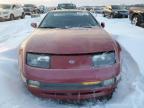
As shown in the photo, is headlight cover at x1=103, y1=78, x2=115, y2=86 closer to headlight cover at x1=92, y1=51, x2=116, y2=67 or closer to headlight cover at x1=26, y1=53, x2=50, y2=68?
headlight cover at x1=92, y1=51, x2=116, y2=67

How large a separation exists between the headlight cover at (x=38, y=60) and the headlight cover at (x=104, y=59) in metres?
0.67

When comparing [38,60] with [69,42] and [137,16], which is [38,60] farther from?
[137,16]

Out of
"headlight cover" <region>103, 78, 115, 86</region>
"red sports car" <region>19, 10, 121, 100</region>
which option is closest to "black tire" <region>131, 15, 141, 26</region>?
"red sports car" <region>19, 10, 121, 100</region>

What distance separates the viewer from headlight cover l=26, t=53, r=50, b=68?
440 cm

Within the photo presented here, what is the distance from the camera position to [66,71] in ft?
13.9

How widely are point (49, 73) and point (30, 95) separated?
686 millimetres

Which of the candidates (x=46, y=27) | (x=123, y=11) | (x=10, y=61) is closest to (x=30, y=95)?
(x=10, y=61)

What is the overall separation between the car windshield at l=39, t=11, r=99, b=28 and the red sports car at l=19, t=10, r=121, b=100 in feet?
4.66

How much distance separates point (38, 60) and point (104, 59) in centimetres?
95

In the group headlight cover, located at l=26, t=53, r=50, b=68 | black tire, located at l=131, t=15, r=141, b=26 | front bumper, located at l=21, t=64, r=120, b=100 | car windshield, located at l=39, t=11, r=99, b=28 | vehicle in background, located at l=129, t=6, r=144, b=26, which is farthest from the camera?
black tire, located at l=131, t=15, r=141, b=26

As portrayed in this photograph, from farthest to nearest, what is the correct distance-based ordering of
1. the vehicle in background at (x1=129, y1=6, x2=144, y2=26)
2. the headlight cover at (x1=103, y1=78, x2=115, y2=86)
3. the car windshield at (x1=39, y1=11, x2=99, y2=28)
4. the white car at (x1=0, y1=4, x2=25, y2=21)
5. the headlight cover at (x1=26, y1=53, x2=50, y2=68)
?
the white car at (x1=0, y1=4, x2=25, y2=21)
the vehicle in background at (x1=129, y1=6, x2=144, y2=26)
the car windshield at (x1=39, y1=11, x2=99, y2=28)
the headlight cover at (x1=26, y1=53, x2=50, y2=68)
the headlight cover at (x1=103, y1=78, x2=115, y2=86)

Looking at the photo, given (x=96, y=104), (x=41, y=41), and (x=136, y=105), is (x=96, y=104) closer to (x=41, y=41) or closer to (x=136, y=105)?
(x=136, y=105)

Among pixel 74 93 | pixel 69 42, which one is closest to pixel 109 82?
pixel 74 93

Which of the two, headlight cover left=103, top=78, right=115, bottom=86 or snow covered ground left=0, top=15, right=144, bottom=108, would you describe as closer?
headlight cover left=103, top=78, right=115, bottom=86
